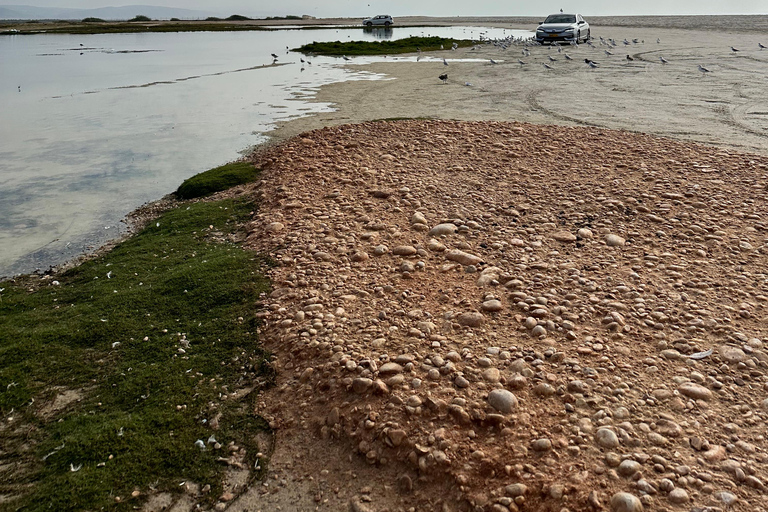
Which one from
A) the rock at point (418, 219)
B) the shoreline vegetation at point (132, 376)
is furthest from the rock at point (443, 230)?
the shoreline vegetation at point (132, 376)

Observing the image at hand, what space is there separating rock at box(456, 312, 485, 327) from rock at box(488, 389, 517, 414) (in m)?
1.06

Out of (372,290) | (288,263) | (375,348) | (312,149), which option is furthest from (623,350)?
(312,149)

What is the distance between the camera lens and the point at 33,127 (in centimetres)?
1688

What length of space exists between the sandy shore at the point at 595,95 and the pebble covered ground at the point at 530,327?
394 cm

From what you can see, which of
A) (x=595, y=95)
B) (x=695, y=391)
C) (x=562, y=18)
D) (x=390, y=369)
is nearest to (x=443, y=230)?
(x=390, y=369)

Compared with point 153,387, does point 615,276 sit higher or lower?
higher

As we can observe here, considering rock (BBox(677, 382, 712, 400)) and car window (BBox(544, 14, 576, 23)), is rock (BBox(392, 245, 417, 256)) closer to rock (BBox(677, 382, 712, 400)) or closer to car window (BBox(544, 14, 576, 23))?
rock (BBox(677, 382, 712, 400))

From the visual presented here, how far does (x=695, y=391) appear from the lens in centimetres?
439

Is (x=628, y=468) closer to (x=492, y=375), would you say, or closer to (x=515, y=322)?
(x=492, y=375)

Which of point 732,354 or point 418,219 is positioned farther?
point 418,219

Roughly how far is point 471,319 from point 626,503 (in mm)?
2244

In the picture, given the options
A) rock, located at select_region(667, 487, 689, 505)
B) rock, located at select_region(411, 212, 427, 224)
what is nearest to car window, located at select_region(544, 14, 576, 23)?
rock, located at select_region(411, 212, 427, 224)

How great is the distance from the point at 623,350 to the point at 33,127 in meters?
18.0

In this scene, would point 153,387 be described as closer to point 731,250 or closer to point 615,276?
point 615,276
